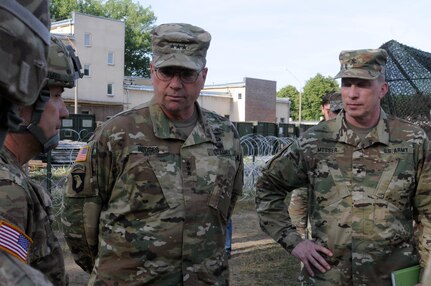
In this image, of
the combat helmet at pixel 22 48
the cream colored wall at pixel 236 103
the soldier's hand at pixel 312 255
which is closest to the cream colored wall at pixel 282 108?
the cream colored wall at pixel 236 103

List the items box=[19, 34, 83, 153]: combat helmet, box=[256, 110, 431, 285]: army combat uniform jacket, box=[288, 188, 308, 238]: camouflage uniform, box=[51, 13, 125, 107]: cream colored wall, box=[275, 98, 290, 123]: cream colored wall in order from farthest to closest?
box=[275, 98, 290, 123]: cream colored wall → box=[51, 13, 125, 107]: cream colored wall → box=[288, 188, 308, 238]: camouflage uniform → box=[256, 110, 431, 285]: army combat uniform jacket → box=[19, 34, 83, 153]: combat helmet

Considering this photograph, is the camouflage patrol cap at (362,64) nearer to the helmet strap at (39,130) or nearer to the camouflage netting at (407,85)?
the helmet strap at (39,130)

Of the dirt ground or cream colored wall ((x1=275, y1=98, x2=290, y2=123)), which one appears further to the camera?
cream colored wall ((x1=275, y1=98, x2=290, y2=123))

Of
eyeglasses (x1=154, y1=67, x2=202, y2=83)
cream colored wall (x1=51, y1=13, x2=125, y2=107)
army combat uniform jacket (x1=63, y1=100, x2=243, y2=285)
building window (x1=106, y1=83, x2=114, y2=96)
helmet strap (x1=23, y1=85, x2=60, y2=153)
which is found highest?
cream colored wall (x1=51, y1=13, x2=125, y2=107)

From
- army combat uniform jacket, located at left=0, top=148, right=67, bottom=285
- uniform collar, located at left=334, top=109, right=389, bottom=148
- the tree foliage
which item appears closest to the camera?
army combat uniform jacket, located at left=0, top=148, right=67, bottom=285

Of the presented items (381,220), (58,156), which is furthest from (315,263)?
(58,156)

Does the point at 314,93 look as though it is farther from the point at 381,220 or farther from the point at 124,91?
the point at 381,220

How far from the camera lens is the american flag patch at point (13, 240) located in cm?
140

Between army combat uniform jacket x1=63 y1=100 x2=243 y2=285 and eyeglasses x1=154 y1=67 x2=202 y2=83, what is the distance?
18 cm

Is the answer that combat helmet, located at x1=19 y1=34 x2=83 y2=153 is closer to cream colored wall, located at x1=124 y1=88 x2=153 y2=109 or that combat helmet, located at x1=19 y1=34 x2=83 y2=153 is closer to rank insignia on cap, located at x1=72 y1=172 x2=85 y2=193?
rank insignia on cap, located at x1=72 y1=172 x2=85 y2=193

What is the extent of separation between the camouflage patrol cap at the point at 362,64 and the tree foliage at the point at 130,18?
59.9m

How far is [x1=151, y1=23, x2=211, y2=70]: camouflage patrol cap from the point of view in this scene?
2920 millimetres

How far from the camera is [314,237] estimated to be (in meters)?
3.25

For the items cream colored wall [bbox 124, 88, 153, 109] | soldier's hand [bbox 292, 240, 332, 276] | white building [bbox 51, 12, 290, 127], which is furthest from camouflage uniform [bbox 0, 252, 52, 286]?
cream colored wall [bbox 124, 88, 153, 109]
